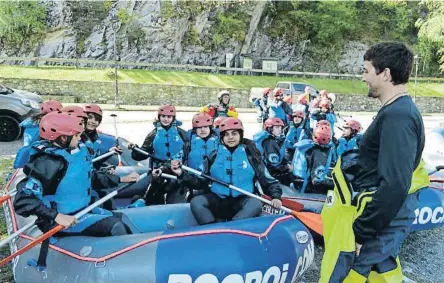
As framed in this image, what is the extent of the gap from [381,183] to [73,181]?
2.54 metres

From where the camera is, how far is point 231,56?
90.5 feet

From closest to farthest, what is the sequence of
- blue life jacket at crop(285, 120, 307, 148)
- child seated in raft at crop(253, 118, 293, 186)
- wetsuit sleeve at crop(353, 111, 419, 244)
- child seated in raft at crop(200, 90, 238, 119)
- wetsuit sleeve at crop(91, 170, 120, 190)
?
wetsuit sleeve at crop(353, 111, 419, 244) < wetsuit sleeve at crop(91, 170, 120, 190) < child seated in raft at crop(253, 118, 293, 186) < blue life jacket at crop(285, 120, 307, 148) < child seated in raft at crop(200, 90, 238, 119)

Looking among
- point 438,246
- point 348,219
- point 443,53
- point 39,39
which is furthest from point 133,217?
point 443,53

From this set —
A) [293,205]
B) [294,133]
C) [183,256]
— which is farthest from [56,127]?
[294,133]

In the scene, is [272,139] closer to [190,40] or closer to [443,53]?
[190,40]

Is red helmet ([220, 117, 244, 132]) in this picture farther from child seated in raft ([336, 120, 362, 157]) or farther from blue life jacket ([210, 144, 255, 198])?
child seated in raft ([336, 120, 362, 157])

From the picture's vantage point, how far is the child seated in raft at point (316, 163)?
5910 mm

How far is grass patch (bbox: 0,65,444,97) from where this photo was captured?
70.0ft

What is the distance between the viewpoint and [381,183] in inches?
80.7

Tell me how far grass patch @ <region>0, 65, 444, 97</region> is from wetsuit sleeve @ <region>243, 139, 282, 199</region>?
17757mm

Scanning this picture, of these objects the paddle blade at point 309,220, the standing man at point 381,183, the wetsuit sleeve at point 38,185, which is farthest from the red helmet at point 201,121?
the standing man at point 381,183

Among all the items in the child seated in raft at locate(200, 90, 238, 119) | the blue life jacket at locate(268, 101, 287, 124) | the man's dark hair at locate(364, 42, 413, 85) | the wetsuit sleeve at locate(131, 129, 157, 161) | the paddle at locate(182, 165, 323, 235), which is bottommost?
the paddle at locate(182, 165, 323, 235)

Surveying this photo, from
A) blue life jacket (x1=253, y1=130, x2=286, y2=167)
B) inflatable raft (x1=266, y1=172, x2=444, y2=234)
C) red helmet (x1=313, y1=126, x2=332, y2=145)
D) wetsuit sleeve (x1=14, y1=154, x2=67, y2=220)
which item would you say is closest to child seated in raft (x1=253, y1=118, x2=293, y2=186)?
blue life jacket (x1=253, y1=130, x2=286, y2=167)

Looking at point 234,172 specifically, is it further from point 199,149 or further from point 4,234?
point 4,234
